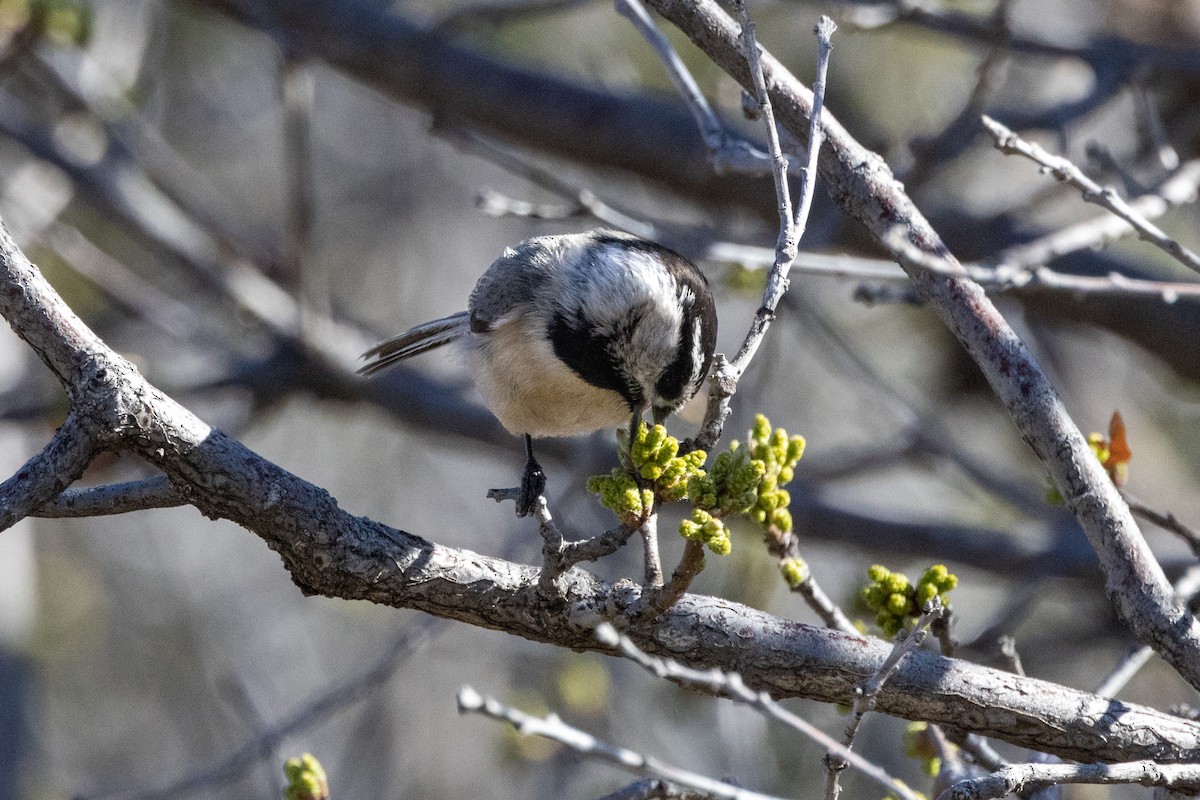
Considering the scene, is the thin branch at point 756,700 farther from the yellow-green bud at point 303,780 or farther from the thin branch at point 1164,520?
the thin branch at point 1164,520

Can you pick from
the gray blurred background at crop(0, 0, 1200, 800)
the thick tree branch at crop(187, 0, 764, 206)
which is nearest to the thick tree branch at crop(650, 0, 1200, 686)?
the gray blurred background at crop(0, 0, 1200, 800)

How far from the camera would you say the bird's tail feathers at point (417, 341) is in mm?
4629

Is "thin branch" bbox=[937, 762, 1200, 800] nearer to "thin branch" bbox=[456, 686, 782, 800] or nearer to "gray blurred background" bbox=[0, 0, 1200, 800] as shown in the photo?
"thin branch" bbox=[456, 686, 782, 800]

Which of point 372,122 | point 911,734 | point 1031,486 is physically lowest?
point 911,734

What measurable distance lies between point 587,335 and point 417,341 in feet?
3.97

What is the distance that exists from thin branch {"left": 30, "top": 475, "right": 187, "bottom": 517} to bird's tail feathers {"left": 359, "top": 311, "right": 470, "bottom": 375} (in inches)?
93.7

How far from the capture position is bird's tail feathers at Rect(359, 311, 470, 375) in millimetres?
4629

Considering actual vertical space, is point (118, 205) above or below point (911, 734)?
above

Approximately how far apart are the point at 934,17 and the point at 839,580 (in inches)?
221

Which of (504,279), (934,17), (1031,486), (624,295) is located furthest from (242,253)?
(1031,486)

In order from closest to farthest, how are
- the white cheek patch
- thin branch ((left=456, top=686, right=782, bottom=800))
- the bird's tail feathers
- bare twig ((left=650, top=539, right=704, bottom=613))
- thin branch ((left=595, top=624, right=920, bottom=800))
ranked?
1. thin branch ((left=456, top=686, right=782, bottom=800))
2. thin branch ((left=595, top=624, right=920, bottom=800))
3. bare twig ((left=650, top=539, right=704, bottom=613))
4. the white cheek patch
5. the bird's tail feathers

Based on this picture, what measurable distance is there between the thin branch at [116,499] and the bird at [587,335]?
1387mm

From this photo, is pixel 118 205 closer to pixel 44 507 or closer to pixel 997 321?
pixel 44 507

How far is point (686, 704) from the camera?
627 cm
